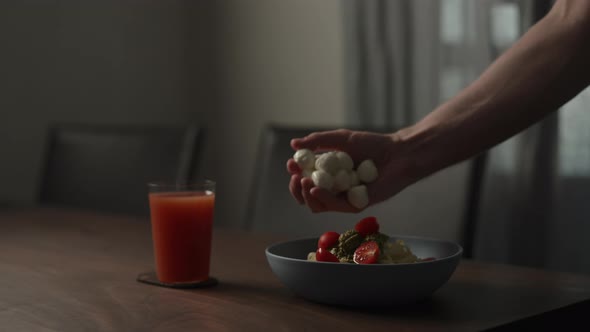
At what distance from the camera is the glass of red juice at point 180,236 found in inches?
41.3

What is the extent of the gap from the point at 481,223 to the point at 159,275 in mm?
1565

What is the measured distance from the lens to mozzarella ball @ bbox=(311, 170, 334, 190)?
986mm

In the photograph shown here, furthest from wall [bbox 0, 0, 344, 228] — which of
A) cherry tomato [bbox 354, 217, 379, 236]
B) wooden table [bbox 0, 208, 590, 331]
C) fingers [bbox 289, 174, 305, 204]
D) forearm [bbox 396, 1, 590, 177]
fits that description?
cherry tomato [bbox 354, 217, 379, 236]

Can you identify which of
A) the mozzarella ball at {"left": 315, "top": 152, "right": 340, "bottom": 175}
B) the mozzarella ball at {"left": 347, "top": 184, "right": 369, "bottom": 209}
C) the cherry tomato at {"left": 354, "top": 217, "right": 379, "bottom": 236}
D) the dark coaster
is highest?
the mozzarella ball at {"left": 315, "top": 152, "right": 340, "bottom": 175}

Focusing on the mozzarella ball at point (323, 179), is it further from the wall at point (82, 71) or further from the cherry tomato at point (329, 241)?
the wall at point (82, 71)

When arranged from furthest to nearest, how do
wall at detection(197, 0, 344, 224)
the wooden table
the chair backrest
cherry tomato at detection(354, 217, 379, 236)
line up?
wall at detection(197, 0, 344, 224) → the chair backrest → cherry tomato at detection(354, 217, 379, 236) → the wooden table

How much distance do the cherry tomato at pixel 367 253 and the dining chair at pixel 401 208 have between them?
549mm

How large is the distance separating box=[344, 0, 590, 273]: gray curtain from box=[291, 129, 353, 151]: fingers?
3.39 feet

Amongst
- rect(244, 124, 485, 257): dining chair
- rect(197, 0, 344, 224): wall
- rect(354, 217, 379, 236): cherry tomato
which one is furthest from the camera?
rect(197, 0, 344, 224): wall

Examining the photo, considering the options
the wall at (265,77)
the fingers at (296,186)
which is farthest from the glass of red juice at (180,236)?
the wall at (265,77)

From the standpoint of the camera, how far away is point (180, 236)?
41.3 inches

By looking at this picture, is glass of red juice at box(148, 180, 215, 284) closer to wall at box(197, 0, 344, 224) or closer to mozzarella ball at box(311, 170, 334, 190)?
mozzarella ball at box(311, 170, 334, 190)

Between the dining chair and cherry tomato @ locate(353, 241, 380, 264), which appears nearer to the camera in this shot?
cherry tomato @ locate(353, 241, 380, 264)

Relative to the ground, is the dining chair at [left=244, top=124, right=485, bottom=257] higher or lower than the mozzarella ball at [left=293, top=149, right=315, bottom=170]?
lower
